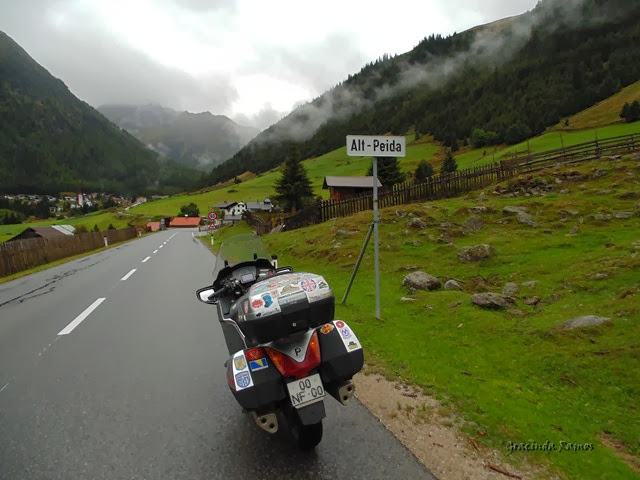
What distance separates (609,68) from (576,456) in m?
121

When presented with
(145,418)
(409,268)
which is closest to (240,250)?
(145,418)

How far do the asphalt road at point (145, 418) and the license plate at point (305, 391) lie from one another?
0.57m

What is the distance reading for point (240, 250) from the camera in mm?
5078

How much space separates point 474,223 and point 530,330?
805cm

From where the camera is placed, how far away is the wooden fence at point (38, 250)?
19.5 metres

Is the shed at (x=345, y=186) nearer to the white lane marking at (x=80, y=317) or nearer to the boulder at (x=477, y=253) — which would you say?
the boulder at (x=477, y=253)

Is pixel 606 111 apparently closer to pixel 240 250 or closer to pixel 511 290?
Answer: pixel 511 290

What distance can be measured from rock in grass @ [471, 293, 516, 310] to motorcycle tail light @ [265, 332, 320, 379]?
4.56 meters

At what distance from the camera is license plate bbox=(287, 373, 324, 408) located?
110 inches

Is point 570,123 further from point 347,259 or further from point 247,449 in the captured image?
point 247,449

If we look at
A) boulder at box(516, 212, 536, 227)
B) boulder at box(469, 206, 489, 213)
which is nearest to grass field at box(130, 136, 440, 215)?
boulder at box(469, 206, 489, 213)

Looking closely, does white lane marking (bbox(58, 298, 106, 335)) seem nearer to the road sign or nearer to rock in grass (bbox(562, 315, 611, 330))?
the road sign

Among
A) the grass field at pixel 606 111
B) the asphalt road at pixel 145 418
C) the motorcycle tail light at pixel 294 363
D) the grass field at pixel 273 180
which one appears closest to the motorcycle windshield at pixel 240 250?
the asphalt road at pixel 145 418

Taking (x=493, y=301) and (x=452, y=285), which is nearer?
(x=493, y=301)
